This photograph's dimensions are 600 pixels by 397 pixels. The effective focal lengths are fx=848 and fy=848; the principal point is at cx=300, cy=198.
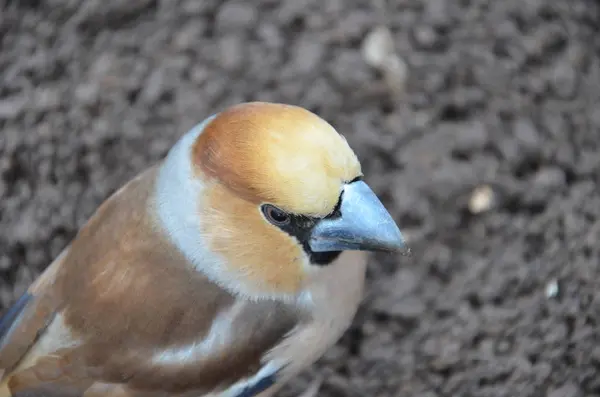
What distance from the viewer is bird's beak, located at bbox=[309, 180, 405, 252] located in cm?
200

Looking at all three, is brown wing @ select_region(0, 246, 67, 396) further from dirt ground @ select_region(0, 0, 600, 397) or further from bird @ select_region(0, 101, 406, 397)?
dirt ground @ select_region(0, 0, 600, 397)

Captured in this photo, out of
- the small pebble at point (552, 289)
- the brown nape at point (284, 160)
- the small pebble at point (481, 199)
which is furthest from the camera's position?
the small pebble at point (481, 199)

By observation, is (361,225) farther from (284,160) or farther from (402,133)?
(402,133)

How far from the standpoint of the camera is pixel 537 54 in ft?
10.8

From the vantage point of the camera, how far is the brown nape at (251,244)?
207cm

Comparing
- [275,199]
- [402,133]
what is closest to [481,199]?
[402,133]

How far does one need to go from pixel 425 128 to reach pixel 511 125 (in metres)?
0.32

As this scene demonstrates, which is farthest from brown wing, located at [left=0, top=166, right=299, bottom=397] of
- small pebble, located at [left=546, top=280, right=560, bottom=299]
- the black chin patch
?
small pebble, located at [left=546, top=280, right=560, bottom=299]

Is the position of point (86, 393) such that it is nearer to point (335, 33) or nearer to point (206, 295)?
point (206, 295)

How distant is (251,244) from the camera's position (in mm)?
2127

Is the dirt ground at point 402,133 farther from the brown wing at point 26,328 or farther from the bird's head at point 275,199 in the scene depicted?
the bird's head at point 275,199

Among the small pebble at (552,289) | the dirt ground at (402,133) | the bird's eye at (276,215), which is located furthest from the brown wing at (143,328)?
the small pebble at (552,289)

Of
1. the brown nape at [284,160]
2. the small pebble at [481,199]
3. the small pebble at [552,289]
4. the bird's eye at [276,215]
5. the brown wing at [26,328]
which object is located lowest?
the small pebble at [552,289]

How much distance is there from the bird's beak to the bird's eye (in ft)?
0.25
